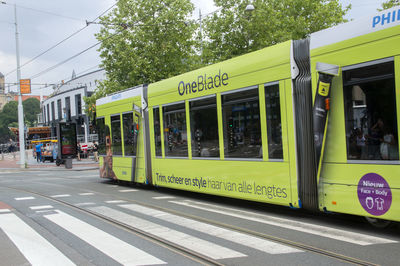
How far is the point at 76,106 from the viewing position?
65.6 meters

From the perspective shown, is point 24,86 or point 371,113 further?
point 24,86

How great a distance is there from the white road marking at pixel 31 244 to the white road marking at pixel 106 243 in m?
0.53

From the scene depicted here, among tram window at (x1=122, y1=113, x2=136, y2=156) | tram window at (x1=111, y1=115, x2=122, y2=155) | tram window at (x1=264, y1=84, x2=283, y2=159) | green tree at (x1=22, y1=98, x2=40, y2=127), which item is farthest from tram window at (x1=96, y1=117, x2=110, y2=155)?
green tree at (x1=22, y1=98, x2=40, y2=127)

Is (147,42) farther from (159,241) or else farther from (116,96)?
(159,241)

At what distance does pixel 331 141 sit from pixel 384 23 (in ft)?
6.11

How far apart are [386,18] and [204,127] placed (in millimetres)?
4487

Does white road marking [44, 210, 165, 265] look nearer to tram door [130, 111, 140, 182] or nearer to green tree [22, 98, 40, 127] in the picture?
tram door [130, 111, 140, 182]

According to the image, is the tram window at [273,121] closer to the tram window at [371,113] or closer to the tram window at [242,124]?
the tram window at [242,124]

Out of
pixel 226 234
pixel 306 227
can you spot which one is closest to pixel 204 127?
pixel 226 234

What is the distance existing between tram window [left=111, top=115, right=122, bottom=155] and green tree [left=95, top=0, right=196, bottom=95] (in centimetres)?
1030

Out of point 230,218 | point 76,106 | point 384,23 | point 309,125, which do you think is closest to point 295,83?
point 309,125

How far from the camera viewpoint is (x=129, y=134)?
1226 cm

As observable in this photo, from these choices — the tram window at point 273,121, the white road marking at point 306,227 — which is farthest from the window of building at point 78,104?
the tram window at point 273,121

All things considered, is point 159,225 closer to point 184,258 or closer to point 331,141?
point 184,258
